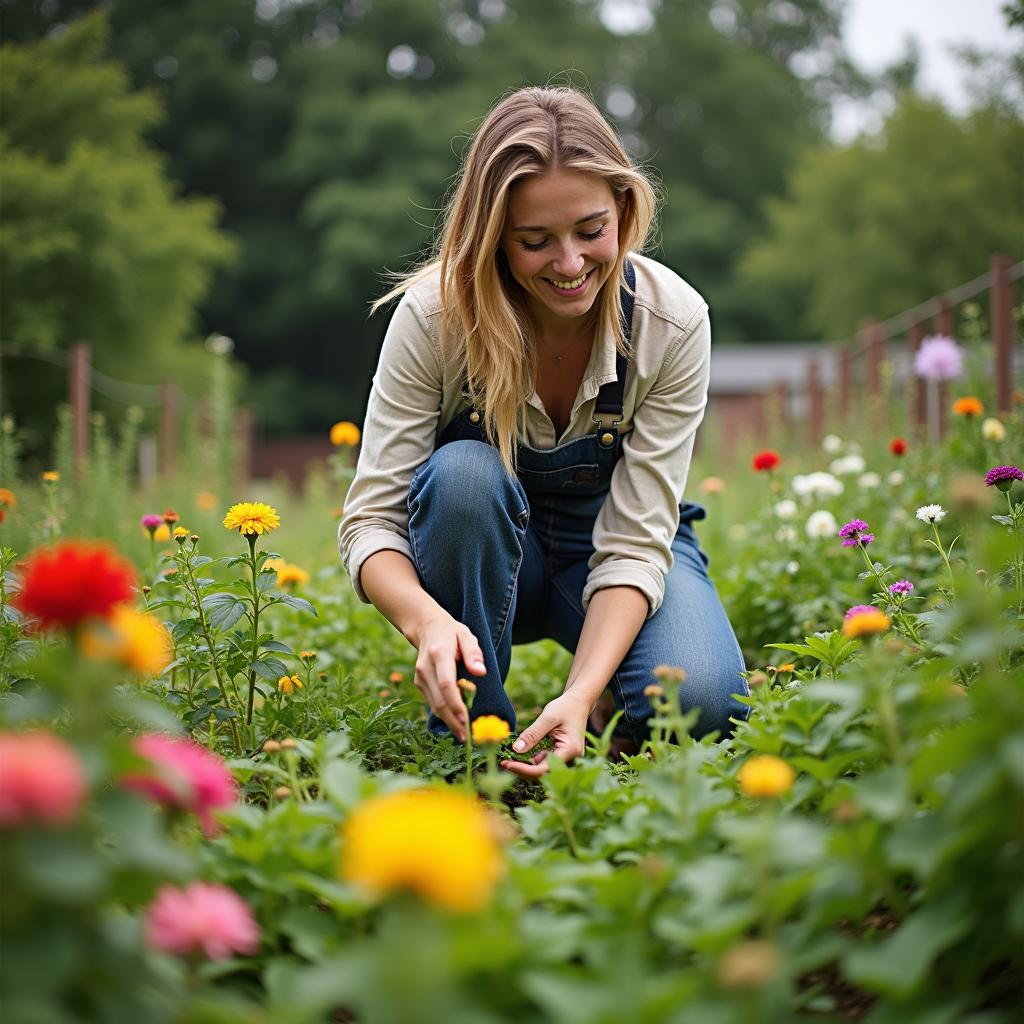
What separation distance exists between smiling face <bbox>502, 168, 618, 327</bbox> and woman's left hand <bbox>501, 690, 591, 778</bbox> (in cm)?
78

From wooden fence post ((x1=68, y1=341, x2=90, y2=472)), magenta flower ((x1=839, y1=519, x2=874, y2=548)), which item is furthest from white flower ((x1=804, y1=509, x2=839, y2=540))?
wooden fence post ((x1=68, y1=341, x2=90, y2=472))

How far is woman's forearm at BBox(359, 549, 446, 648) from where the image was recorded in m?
1.92

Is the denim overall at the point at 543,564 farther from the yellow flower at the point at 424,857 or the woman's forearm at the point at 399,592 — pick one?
the yellow flower at the point at 424,857

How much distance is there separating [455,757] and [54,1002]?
3.71 feet

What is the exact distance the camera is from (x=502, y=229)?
2172 mm

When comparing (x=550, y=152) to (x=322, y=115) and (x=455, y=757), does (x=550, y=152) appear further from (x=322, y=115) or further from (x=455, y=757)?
(x=322, y=115)

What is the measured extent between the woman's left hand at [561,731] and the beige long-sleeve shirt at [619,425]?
37 cm

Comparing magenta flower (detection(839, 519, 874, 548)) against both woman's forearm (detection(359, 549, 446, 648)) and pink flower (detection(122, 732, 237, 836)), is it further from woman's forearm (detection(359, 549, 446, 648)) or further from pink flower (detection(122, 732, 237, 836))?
pink flower (detection(122, 732, 237, 836))

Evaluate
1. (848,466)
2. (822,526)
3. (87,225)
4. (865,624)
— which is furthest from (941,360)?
(87,225)

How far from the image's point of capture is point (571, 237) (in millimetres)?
2105

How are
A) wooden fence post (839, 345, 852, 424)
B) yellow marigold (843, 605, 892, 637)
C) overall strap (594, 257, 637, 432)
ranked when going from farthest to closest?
1. wooden fence post (839, 345, 852, 424)
2. overall strap (594, 257, 637, 432)
3. yellow marigold (843, 605, 892, 637)

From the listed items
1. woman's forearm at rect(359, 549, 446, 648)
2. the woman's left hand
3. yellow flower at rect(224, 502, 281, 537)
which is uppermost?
yellow flower at rect(224, 502, 281, 537)

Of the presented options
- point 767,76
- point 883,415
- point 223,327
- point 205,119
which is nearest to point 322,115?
point 205,119

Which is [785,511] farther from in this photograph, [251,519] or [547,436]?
[251,519]
